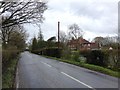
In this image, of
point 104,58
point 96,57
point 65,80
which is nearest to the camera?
point 65,80

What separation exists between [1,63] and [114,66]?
39.7 ft

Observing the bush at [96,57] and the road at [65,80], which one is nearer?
the road at [65,80]

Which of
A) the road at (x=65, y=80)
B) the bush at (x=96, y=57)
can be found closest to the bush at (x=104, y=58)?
the bush at (x=96, y=57)

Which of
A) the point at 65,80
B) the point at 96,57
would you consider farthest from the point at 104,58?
the point at 65,80

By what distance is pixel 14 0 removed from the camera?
2188 centimetres

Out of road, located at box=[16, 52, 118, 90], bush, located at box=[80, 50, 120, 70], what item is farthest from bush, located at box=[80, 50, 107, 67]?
road, located at box=[16, 52, 118, 90]

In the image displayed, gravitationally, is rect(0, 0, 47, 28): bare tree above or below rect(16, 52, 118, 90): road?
above

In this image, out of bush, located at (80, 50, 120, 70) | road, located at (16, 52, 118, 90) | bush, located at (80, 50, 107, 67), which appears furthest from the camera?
bush, located at (80, 50, 107, 67)

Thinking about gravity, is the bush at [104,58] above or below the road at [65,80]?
above

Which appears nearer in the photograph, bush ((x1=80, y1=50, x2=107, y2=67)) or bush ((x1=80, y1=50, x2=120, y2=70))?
bush ((x1=80, y1=50, x2=120, y2=70))

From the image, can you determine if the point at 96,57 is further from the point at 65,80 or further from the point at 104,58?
the point at 65,80

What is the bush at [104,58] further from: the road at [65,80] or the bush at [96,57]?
the road at [65,80]

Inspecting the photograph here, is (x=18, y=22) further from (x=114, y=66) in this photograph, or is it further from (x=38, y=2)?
(x=114, y=66)

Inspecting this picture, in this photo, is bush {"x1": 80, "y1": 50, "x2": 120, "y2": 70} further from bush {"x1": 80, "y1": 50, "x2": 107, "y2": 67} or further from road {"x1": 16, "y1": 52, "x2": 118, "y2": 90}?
road {"x1": 16, "y1": 52, "x2": 118, "y2": 90}
